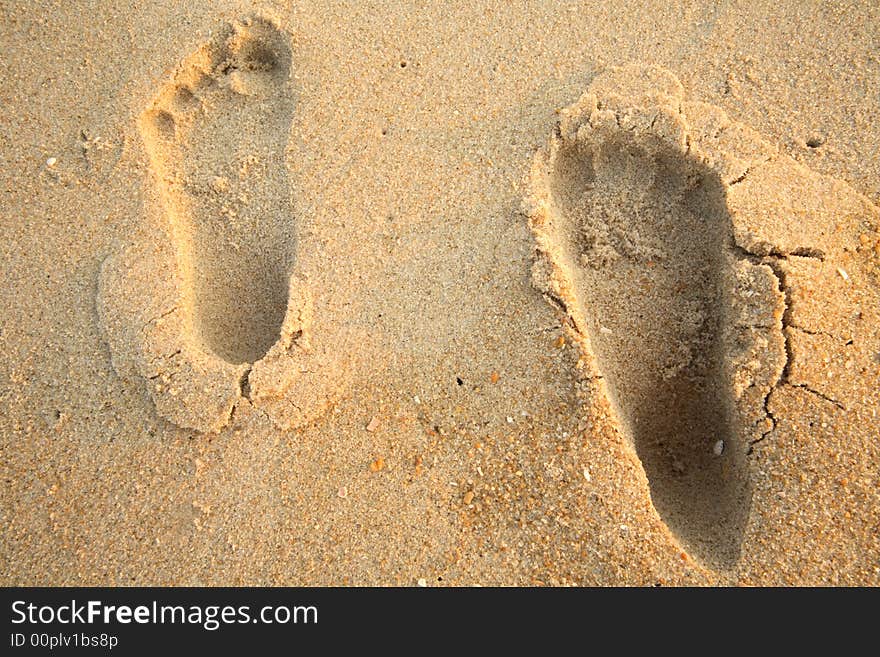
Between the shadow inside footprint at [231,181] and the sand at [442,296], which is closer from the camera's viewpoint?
the sand at [442,296]

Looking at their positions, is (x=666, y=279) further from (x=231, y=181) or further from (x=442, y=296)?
(x=231, y=181)

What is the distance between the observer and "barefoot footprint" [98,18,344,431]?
1628 millimetres

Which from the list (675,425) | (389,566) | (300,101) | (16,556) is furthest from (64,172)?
(675,425)

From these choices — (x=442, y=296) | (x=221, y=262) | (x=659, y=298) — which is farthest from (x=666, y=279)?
(x=221, y=262)

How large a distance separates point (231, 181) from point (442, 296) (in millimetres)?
802

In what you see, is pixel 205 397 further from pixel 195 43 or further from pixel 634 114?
pixel 634 114

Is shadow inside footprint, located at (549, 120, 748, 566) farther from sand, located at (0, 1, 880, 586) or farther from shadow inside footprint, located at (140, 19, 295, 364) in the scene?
shadow inside footprint, located at (140, 19, 295, 364)

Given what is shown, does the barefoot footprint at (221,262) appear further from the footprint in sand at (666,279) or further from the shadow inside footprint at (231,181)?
the footprint in sand at (666,279)

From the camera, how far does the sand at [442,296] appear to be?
1.53 meters

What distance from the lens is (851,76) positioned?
74.1 inches

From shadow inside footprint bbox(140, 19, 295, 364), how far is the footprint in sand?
0.81m

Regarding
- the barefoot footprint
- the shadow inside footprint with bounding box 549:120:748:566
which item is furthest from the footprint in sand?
the barefoot footprint

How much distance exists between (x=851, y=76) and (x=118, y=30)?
241 centimetres

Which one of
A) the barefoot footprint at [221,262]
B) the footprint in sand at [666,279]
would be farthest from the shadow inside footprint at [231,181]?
the footprint in sand at [666,279]
